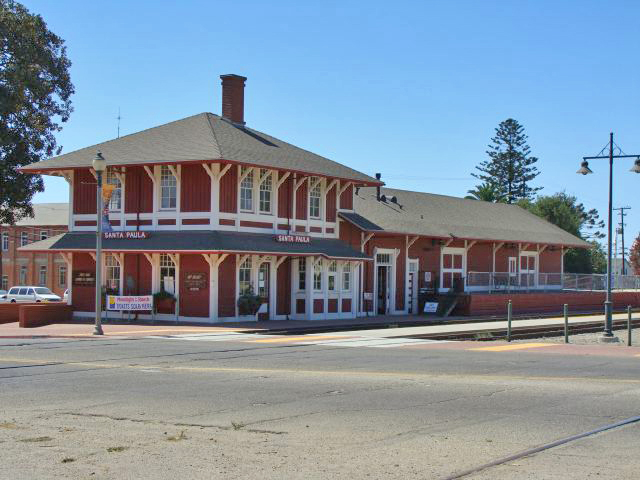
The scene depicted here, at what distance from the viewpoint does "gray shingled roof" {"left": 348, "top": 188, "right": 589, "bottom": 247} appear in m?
40.1

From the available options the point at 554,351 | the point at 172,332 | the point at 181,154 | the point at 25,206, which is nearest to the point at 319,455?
the point at 554,351

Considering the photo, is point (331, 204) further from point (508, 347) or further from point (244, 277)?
point (508, 347)

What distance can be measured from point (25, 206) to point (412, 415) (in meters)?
43.1

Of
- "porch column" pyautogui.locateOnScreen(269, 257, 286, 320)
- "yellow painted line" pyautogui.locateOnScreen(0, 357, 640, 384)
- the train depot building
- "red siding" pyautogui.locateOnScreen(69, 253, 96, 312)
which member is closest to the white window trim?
the train depot building

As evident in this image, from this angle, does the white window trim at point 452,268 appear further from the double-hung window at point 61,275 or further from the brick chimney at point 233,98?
the double-hung window at point 61,275

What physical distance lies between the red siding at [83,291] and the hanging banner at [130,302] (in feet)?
8.13

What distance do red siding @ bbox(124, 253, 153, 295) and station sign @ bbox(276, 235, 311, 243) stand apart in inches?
192

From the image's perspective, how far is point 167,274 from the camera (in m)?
31.9

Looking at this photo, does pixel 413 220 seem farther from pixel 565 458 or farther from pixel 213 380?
pixel 565 458

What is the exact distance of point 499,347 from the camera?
21641 mm

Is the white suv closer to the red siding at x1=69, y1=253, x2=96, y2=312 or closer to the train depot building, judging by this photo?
the train depot building

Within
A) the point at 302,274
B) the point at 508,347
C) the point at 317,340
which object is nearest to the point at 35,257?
the point at 302,274

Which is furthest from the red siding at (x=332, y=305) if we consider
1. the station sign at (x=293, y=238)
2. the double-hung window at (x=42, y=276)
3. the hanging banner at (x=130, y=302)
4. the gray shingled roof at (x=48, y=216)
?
the double-hung window at (x=42, y=276)

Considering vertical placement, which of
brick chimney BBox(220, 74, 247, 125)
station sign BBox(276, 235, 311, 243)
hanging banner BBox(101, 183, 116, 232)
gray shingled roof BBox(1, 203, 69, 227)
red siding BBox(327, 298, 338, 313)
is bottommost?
red siding BBox(327, 298, 338, 313)
